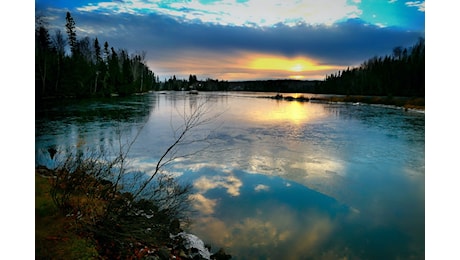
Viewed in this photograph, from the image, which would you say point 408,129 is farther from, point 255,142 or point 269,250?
point 269,250

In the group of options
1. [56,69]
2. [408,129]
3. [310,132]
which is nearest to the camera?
[56,69]

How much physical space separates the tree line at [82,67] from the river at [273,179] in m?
0.25

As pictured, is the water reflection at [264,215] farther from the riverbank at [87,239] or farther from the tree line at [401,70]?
the tree line at [401,70]

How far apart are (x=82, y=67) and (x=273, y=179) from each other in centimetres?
347

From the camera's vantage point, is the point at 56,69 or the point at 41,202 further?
the point at 56,69

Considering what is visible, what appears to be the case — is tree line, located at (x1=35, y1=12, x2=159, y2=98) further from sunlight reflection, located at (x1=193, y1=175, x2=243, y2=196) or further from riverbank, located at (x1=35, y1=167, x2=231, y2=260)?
sunlight reflection, located at (x1=193, y1=175, x2=243, y2=196)

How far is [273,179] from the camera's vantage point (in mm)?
4492

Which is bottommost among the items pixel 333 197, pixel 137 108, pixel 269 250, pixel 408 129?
pixel 269 250

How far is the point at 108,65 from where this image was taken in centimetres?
390

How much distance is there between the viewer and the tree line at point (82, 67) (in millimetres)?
3038

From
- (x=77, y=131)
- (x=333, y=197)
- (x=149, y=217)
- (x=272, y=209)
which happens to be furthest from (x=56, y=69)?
(x=333, y=197)

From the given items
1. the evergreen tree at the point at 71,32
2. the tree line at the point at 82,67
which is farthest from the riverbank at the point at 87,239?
the evergreen tree at the point at 71,32

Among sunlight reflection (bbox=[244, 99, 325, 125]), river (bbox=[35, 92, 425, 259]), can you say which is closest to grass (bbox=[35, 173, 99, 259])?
river (bbox=[35, 92, 425, 259])

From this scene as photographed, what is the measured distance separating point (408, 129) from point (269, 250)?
6.46 m
